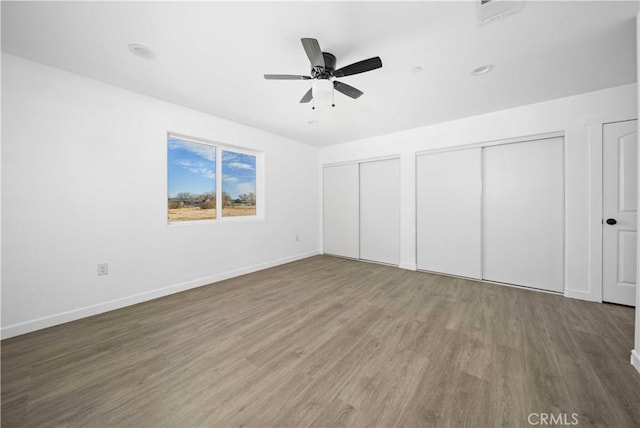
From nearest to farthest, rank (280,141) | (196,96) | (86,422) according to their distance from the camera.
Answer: (86,422) < (196,96) < (280,141)

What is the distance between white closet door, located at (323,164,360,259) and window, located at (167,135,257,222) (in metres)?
1.75

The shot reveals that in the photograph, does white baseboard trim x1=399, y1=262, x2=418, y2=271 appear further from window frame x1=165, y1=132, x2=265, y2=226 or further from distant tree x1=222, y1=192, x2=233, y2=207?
distant tree x1=222, y1=192, x2=233, y2=207

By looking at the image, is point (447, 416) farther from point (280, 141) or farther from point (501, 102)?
point (280, 141)

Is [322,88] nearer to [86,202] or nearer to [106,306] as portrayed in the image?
[86,202]

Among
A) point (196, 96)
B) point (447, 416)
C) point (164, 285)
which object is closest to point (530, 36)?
point (447, 416)

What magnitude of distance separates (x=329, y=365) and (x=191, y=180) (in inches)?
122

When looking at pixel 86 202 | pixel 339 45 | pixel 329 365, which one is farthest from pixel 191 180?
pixel 329 365

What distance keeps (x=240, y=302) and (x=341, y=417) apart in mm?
1865

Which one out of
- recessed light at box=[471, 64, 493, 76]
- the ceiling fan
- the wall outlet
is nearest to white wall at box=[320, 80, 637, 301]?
recessed light at box=[471, 64, 493, 76]

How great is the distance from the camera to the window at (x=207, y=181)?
3.30m

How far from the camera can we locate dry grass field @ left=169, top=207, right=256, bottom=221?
130 inches

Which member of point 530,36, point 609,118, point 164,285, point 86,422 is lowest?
point 86,422

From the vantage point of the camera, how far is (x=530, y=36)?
1.85 metres

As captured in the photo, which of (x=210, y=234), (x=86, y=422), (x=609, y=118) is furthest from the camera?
(x=210, y=234)
